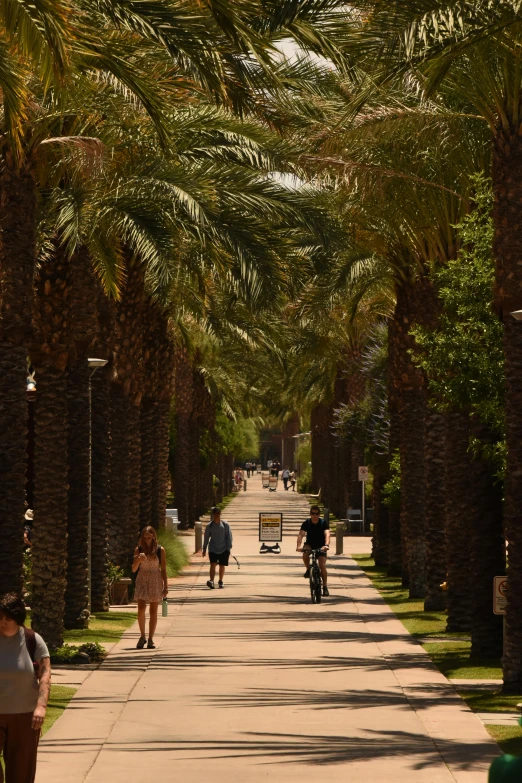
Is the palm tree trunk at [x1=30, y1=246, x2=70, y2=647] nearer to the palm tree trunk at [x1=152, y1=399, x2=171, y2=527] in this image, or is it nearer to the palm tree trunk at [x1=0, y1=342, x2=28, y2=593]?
the palm tree trunk at [x1=0, y1=342, x2=28, y2=593]

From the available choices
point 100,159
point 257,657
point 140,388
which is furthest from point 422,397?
point 100,159

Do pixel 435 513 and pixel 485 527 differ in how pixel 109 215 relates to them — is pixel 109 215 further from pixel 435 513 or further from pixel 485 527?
pixel 435 513

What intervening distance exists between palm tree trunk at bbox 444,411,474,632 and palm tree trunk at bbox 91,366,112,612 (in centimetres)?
616

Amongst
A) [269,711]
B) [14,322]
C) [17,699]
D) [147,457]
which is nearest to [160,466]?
[147,457]

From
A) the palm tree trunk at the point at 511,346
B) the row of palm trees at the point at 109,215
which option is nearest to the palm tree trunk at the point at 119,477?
the row of palm trees at the point at 109,215

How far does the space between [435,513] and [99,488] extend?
562 centimetres

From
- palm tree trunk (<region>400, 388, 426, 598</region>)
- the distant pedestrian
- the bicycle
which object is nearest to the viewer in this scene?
the distant pedestrian

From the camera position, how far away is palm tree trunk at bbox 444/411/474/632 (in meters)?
20.7

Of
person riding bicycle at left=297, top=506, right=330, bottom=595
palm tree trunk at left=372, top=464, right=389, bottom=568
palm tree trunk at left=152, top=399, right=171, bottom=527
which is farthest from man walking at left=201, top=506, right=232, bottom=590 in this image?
palm tree trunk at left=372, top=464, right=389, bottom=568

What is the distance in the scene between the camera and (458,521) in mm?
21078

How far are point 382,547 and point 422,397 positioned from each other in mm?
9454

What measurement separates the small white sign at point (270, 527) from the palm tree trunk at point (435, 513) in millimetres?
16836

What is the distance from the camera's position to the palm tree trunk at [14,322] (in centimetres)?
1597

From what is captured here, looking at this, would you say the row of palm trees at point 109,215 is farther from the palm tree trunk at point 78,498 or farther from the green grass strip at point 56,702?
the green grass strip at point 56,702
